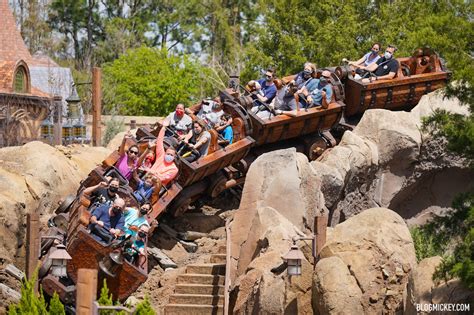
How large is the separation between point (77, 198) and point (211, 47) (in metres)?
38.1

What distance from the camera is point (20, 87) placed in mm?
38469

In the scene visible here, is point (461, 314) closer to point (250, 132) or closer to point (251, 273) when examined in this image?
point (251, 273)

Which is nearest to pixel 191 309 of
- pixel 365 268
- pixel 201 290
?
pixel 201 290

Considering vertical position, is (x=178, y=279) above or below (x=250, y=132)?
below

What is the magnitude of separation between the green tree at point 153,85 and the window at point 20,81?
35.5ft

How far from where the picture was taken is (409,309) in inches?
688

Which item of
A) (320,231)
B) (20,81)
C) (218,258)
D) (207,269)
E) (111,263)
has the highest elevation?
(20,81)

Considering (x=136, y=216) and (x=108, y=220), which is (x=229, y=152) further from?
(x=108, y=220)

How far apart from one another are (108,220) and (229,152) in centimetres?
366

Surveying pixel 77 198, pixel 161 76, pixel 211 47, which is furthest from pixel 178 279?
pixel 211 47

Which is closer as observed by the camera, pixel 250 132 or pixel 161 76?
pixel 250 132

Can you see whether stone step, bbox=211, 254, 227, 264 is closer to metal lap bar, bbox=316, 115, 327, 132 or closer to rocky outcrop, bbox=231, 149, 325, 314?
rocky outcrop, bbox=231, 149, 325, 314

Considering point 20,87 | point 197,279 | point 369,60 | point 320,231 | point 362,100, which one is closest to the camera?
point 320,231

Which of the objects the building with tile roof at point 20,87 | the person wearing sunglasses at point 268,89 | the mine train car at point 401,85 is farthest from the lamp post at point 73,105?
the mine train car at point 401,85
